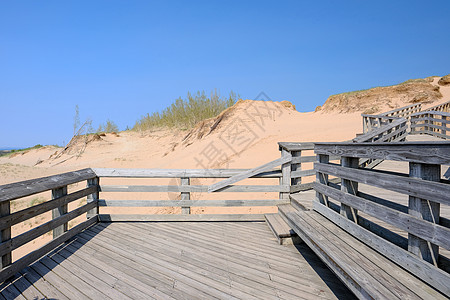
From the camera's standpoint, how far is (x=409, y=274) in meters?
2.09

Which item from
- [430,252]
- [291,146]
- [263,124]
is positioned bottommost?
[430,252]

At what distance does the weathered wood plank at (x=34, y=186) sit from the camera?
3031 millimetres

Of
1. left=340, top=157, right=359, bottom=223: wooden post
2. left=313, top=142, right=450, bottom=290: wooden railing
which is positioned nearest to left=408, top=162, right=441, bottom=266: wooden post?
left=313, top=142, right=450, bottom=290: wooden railing

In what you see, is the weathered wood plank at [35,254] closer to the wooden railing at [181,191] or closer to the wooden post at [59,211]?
the wooden post at [59,211]

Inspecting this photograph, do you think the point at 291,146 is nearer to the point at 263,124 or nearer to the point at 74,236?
the point at 74,236

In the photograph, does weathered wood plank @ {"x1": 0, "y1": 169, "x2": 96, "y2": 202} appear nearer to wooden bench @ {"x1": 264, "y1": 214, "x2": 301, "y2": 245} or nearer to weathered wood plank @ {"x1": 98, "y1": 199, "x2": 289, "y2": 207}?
weathered wood plank @ {"x1": 98, "y1": 199, "x2": 289, "y2": 207}

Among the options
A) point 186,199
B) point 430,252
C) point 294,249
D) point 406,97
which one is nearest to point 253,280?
point 294,249

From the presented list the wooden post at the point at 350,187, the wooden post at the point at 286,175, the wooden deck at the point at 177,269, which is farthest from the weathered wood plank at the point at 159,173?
the wooden post at the point at 350,187

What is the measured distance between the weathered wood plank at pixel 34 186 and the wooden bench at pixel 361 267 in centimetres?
356

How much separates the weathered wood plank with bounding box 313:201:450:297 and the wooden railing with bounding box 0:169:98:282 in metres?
3.83

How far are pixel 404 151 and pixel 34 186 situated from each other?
4.34 meters

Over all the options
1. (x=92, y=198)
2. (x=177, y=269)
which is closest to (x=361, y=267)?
(x=177, y=269)

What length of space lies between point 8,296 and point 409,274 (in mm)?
3881

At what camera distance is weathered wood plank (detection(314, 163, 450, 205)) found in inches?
70.2
